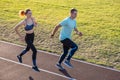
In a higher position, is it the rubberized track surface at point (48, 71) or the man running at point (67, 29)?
the man running at point (67, 29)

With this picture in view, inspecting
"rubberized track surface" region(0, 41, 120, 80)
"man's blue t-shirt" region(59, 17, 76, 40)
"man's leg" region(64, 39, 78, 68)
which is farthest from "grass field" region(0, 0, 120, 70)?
"man's blue t-shirt" region(59, 17, 76, 40)

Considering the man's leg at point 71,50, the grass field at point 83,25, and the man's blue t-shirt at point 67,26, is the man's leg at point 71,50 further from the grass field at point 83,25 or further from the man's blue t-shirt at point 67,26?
the grass field at point 83,25

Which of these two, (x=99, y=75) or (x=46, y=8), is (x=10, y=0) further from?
(x=99, y=75)

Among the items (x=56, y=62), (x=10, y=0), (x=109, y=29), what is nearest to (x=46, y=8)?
(x=10, y=0)

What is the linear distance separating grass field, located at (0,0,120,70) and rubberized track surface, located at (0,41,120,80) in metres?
0.65

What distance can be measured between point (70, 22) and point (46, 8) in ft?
31.1

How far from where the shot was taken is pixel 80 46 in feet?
47.2

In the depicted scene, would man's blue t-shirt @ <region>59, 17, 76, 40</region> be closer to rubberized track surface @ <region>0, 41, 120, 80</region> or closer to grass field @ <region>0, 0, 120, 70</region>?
rubberized track surface @ <region>0, 41, 120, 80</region>

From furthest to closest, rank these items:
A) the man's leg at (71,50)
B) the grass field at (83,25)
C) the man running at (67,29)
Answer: the grass field at (83,25) < the man's leg at (71,50) < the man running at (67,29)

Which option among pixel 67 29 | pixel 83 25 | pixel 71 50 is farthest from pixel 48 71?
pixel 83 25

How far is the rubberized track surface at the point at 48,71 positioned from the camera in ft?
37.3

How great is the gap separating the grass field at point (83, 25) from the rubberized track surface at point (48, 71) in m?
0.65

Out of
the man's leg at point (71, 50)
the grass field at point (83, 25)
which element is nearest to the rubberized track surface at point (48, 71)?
the man's leg at point (71, 50)

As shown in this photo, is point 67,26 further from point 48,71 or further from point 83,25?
point 83,25
